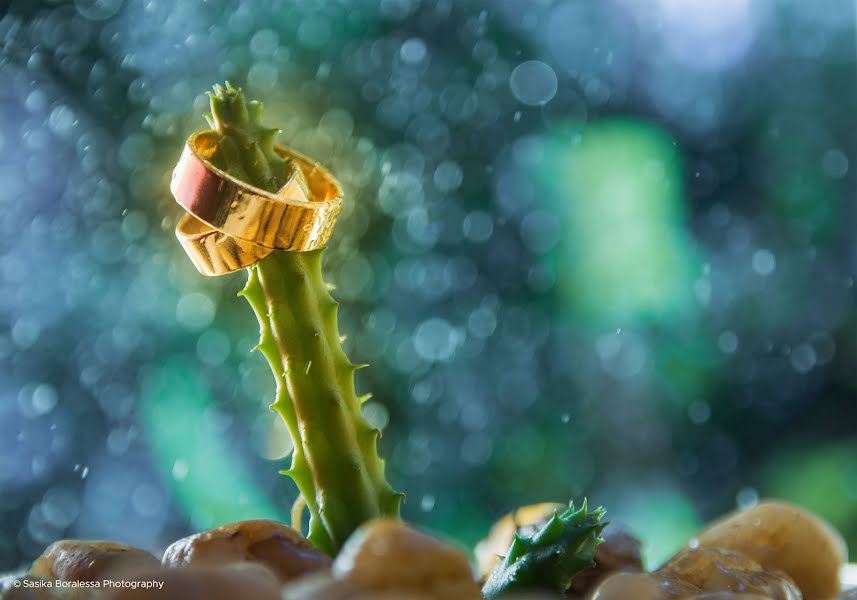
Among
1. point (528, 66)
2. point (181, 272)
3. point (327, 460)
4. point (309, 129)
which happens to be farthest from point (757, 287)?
point (327, 460)

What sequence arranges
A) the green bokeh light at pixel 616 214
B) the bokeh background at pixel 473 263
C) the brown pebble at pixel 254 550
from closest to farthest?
1. the brown pebble at pixel 254 550
2. the bokeh background at pixel 473 263
3. the green bokeh light at pixel 616 214

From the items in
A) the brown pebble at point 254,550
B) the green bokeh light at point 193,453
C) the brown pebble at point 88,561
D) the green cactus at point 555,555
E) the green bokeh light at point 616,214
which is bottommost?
the green bokeh light at point 193,453

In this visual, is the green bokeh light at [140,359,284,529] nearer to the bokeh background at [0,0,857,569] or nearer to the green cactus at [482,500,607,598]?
the bokeh background at [0,0,857,569]

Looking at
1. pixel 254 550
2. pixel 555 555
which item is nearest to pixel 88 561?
pixel 254 550

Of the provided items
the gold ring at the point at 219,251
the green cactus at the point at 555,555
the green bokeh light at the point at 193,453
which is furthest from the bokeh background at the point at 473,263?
the green cactus at the point at 555,555

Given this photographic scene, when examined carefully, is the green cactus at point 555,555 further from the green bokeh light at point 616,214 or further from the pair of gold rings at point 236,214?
the green bokeh light at point 616,214
